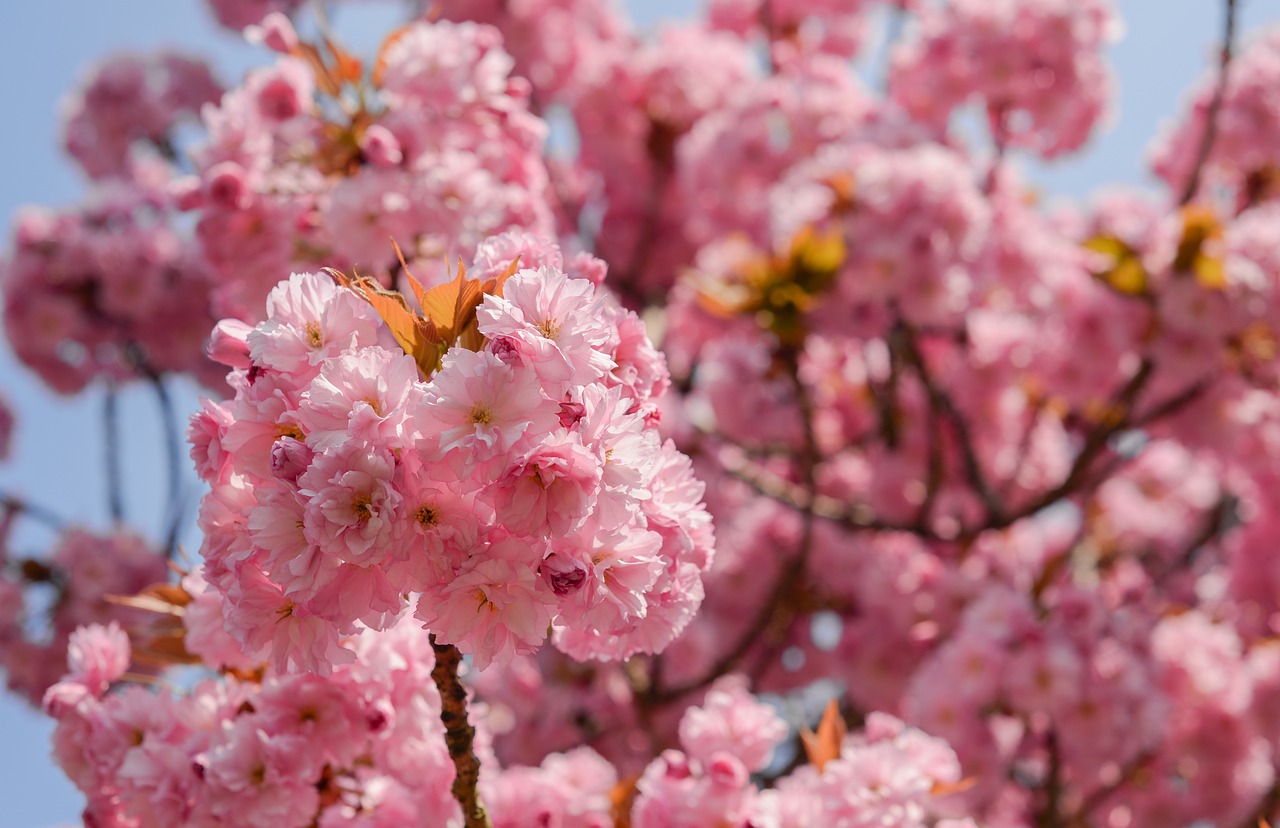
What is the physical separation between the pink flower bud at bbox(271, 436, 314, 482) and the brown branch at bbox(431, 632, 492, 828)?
0.40 meters

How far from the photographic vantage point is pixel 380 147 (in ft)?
7.50

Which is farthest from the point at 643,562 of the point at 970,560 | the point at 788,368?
the point at 970,560

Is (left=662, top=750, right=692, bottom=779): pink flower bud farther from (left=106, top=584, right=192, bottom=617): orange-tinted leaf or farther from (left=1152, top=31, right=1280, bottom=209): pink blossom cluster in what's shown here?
(left=1152, top=31, right=1280, bottom=209): pink blossom cluster

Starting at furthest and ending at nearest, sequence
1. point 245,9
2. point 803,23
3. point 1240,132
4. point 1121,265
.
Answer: point 803,23, point 245,9, point 1240,132, point 1121,265

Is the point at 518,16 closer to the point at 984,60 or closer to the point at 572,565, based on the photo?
the point at 984,60

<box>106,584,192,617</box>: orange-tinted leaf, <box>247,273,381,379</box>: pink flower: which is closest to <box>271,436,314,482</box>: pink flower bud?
<box>247,273,381,379</box>: pink flower

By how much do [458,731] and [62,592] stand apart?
330 centimetres

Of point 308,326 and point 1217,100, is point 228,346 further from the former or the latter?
point 1217,100

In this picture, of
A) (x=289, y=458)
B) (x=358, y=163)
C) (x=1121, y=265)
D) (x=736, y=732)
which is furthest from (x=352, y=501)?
(x=1121, y=265)

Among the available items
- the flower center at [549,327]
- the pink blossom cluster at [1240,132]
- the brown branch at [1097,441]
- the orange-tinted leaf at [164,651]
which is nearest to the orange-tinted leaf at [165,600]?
the orange-tinted leaf at [164,651]

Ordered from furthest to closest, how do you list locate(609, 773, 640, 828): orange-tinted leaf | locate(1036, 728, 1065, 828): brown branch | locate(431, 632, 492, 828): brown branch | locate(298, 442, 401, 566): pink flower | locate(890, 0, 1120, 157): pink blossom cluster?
locate(890, 0, 1120, 157): pink blossom cluster < locate(1036, 728, 1065, 828): brown branch < locate(609, 773, 640, 828): orange-tinted leaf < locate(431, 632, 492, 828): brown branch < locate(298, 442, 401, 566): pink flower

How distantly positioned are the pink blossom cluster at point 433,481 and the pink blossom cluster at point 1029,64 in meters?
3.69

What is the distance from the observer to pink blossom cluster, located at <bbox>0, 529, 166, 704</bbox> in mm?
4070

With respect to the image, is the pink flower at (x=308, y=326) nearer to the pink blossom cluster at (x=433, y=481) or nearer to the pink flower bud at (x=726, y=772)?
the pink blossom cluster at (x=433, y=481)
